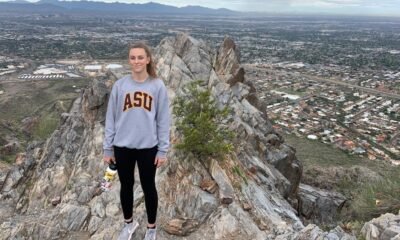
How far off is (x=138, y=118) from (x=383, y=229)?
4.54 meters

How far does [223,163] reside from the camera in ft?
33.8

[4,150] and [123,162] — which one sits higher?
[123,162]

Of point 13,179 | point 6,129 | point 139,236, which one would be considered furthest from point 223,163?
point 6,129

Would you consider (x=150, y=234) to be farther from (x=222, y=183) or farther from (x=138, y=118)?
(x=222, y=183)

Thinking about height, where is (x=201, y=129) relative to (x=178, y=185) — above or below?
above

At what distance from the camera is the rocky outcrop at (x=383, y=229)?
712cm

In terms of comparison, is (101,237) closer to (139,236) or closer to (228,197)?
(139,236)

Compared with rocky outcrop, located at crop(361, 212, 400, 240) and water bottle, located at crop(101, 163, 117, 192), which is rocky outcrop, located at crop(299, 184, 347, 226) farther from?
rocky outcrop, located at crop(361, 212, 400, 240)

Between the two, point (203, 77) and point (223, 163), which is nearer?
point (223, 163)

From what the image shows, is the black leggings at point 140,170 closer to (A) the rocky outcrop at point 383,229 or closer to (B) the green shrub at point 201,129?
Result: (B) the green shrub at point 201,129

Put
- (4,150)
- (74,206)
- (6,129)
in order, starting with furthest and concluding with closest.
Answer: (6,129)
(4,150)
(74,206)

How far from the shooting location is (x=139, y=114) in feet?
19.5

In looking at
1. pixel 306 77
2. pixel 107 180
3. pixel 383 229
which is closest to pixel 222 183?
pixel 107 180

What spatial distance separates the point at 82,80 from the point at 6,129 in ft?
127
